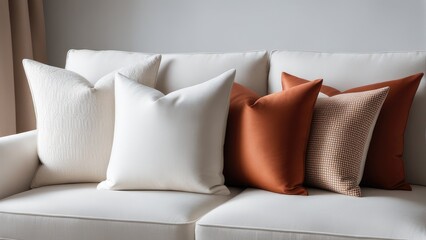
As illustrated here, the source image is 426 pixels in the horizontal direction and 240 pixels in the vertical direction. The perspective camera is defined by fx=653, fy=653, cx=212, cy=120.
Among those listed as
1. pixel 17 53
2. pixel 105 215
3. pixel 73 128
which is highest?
pixel 17 53

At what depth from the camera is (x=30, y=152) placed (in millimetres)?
2682

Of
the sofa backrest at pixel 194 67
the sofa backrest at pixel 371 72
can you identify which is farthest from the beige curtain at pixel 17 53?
the sofa backrest at pixel 371 72

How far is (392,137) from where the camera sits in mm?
2377

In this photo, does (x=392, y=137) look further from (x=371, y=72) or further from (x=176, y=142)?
(x=176, y=142)

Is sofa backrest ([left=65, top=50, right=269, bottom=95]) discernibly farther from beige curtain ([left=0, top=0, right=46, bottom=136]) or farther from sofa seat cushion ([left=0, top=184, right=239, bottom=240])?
beige curtain ([left=0, top=0, right=46, bottom=136])

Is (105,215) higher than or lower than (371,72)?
lower

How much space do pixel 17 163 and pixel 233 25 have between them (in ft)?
5.02

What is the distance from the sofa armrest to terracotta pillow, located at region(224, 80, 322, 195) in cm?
88

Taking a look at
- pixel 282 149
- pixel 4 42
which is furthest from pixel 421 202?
pixel 4 42

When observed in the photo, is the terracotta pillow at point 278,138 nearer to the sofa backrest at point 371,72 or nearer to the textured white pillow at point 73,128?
the sofa backrest at point 371,72

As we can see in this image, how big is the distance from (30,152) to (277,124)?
104 centimetres

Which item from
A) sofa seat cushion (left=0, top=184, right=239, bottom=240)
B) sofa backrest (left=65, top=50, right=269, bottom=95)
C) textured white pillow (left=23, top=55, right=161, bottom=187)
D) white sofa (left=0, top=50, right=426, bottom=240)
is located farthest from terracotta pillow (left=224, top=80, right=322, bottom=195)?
textured white pillow (left=23, top=55, right=161, bottom=187)

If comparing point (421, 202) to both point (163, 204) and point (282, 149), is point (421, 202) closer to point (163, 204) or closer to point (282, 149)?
point (282, 149)

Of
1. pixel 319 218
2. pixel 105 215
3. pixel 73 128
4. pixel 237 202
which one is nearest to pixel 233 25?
pixel 73 128
